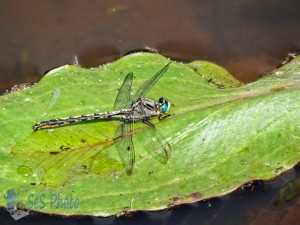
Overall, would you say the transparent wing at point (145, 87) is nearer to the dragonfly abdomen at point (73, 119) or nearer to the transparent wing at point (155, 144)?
the dragonfly abdomen at point (73, 119)

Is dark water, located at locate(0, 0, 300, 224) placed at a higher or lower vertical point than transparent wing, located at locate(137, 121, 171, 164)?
higher

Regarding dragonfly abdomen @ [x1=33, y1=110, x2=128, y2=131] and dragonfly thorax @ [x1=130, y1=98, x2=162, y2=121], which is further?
dragonfly thorax @ [x1=130, y1=98, x2=162, y2=121]

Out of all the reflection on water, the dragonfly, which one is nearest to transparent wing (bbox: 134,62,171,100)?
the dragonfly

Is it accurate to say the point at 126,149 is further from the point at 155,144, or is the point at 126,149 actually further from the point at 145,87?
the point at 145,87

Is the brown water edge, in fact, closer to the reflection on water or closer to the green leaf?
the green leaf

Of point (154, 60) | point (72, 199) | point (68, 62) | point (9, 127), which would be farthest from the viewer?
point (68, 62)

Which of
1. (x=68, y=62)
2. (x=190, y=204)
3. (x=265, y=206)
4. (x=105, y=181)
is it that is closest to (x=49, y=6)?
(x=68, y=62)

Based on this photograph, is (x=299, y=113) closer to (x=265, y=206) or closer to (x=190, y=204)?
(x=265, y=206)

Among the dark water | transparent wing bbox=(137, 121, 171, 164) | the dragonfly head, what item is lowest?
transparent wing bbox=(137, 121, 171, 164)
